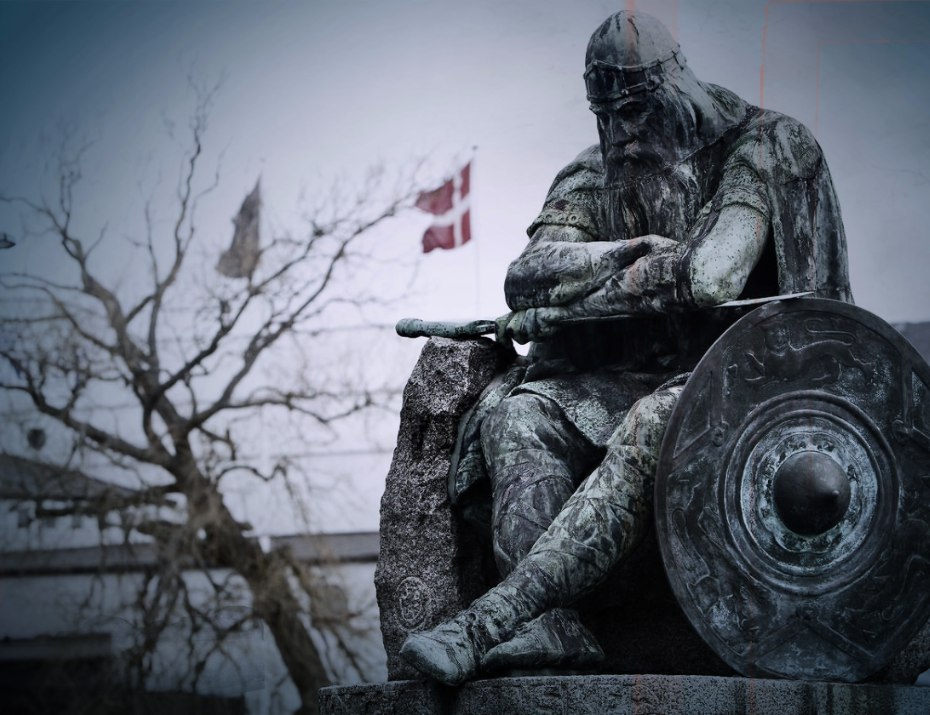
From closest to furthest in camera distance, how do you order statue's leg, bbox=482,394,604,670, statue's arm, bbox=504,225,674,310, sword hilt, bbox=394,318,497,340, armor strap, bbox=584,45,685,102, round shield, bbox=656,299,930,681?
round shield, bbox=656,299,930,681
statue's leg, bbox=482,394,604,670
statue's arm, bbox=504,225,674,310
armor strap, bbox=584,45,685,102
sword hilt, bbox=394,318,497,340

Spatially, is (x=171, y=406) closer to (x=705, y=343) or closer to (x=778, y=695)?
(x=705, y=343)

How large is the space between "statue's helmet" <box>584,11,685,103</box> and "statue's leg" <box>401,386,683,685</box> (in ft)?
2.56

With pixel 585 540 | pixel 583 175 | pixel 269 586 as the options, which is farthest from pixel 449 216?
pixel 585 540

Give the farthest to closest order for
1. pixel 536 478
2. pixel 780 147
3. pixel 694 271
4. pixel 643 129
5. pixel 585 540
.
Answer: pixel 643 129 < pixel 780 147 < pixel 536 478 < pixel 694 271 < pixel 585 540

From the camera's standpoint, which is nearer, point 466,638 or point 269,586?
point 466,638

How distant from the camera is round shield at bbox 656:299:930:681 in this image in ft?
11.1

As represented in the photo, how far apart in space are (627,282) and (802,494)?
2.24 feet

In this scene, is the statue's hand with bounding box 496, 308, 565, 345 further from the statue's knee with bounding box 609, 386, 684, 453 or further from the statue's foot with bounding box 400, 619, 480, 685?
the statue's foot with bounding box 400, 619, 480, 685

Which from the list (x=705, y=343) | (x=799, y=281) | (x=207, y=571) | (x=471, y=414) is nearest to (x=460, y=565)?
(x=471, y=414)

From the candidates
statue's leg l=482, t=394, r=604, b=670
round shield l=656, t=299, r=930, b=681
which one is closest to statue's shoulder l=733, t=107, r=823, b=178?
round shield l=656, t=299, r=930, b=681

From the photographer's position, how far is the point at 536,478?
12.4 ft

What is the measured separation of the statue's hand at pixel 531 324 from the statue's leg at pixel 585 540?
36 cm

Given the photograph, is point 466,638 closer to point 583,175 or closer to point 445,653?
point 445,653

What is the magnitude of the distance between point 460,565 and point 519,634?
61 centimetres
